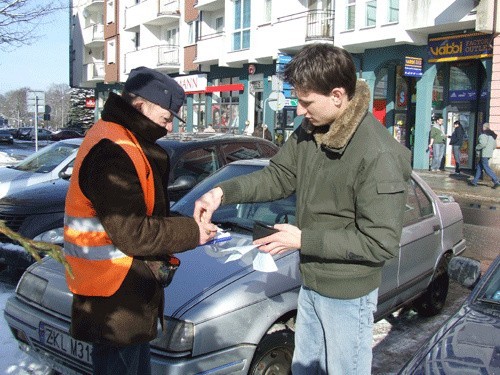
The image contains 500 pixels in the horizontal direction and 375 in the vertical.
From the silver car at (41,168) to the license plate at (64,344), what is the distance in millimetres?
4722

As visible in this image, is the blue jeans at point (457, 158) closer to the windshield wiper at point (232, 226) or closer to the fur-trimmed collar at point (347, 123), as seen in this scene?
the windshield wiper at point (232, 226)

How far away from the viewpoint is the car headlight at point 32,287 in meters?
3.78

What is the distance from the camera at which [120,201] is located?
2297 millimetres

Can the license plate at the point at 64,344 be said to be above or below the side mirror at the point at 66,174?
below

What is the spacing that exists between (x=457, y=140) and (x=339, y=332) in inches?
717

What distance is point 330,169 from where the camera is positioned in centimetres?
253

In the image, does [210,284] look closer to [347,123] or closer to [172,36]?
[347,123]

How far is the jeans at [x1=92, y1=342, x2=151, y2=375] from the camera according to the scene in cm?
250

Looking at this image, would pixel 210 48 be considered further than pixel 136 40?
No

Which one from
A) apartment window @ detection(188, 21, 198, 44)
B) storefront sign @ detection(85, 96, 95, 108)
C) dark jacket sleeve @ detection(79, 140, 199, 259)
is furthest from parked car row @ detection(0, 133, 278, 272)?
storefront sign @ detection(85, 96, 95, 108)

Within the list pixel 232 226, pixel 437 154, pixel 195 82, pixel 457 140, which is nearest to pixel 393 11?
pixel 457 140

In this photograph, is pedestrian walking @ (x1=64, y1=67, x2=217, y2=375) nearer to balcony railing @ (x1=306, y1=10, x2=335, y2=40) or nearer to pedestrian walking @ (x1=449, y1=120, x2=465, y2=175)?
pedestrian walking @ (x1=449, y1=120, x2=465, y2=175)

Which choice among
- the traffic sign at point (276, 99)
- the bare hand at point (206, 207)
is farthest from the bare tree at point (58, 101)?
the bare hand at point (206, 207)

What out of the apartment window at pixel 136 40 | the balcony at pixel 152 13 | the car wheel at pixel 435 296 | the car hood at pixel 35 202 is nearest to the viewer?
the car wheel at pixel 435 296
